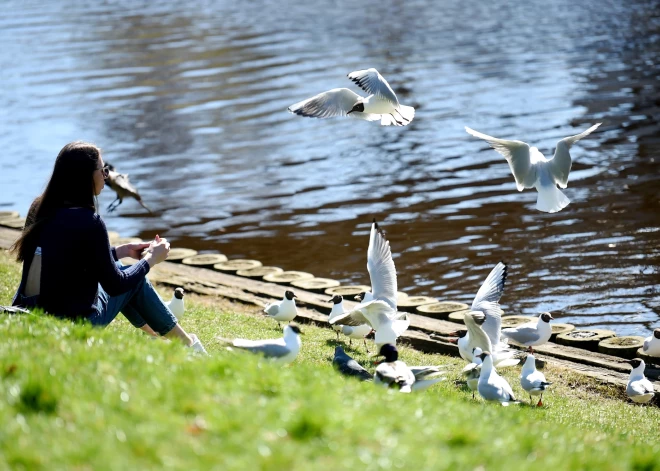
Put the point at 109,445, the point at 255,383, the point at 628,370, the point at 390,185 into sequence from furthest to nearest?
1. the point at 390,185
2. the point at 628,370
3. the point at 255,383
4. the point at 109,445

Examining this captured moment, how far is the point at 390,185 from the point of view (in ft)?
62.7

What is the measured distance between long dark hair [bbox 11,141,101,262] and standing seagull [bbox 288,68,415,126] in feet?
11.6

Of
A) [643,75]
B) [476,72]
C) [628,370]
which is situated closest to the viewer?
[628,370]

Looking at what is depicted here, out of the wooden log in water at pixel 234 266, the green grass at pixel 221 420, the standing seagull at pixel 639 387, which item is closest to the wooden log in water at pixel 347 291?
the wooden log in water at pixel 234 266

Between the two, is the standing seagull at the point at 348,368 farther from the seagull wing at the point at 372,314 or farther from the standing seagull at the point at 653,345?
the standing seagull at the point at 653,345

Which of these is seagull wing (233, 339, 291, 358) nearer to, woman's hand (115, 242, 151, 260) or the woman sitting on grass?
the woman sitting on grass

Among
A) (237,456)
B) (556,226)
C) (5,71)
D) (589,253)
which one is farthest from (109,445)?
(5,71)

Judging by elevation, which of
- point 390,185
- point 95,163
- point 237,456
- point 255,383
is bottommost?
point 390,185

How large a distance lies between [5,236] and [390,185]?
26.6ft

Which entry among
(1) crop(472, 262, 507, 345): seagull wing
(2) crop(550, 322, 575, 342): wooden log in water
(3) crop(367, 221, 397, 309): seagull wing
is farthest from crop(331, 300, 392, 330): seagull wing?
(2) crop(550, 322, 575, 342): wooden log in water

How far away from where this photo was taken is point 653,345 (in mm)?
9164

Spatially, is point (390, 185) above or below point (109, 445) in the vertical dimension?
below

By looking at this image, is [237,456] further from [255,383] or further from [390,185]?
[390,185]

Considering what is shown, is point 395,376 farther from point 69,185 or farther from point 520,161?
point 520,161
